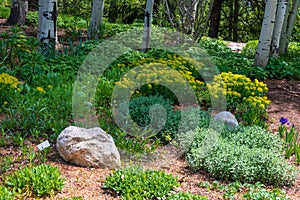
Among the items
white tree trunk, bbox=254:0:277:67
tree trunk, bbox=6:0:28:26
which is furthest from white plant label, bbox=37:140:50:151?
tree trunk, bbox=6:0:28:26

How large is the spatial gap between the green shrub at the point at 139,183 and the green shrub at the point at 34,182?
50 centimetres

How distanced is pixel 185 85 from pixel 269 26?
318 centimetres

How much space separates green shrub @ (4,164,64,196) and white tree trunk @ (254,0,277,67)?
20.1 feet

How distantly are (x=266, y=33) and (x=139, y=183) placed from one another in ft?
18.7

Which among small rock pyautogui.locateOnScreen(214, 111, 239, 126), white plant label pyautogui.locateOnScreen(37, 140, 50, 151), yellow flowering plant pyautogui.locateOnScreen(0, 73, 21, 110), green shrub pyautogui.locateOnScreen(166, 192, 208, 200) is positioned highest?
yellow flowering plant pyautogui.locateOnScreen(0, 73, 21, 110)

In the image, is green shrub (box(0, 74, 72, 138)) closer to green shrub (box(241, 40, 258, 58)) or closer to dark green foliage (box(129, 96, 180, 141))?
dark green foliage (box(129, 96, 180, 141))

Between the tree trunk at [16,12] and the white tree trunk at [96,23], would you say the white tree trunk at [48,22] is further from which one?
the tree trunk at [16,12]

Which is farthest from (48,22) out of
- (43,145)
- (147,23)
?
(43,145)

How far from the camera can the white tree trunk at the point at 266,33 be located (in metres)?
8.04

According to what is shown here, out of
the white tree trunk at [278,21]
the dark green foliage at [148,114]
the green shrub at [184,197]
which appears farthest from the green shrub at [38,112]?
the white tree trunk at [278,21]

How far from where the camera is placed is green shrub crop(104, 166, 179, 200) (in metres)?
3.53

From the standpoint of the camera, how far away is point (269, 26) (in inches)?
318

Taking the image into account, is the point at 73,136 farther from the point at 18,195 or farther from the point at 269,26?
the point at 269,26

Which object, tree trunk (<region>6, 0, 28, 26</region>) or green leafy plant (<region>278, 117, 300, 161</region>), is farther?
tree trunk (<region>6, 0, 28, 26</region>)
